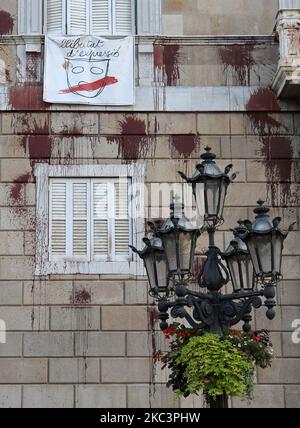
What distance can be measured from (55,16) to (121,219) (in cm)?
413

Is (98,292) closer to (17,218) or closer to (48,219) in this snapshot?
(48,219)

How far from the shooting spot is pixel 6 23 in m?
18.9

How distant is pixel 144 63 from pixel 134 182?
2.28 meters

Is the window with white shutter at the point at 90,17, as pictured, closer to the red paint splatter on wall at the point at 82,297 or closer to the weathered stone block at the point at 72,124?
the weathered stone block at the point at 72,124

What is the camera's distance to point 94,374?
56.6 ft

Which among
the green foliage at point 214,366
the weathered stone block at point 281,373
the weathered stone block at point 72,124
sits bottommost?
the green foliage at point 214,366

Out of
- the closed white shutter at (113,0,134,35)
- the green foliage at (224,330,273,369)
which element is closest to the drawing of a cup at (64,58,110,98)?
the closed white shutter at (113,0,134,35)

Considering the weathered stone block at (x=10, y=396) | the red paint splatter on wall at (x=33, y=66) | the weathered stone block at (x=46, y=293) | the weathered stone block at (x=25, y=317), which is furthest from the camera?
the red paint splatter on wall at (x=33, y=66)

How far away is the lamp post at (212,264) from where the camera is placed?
12.2 m

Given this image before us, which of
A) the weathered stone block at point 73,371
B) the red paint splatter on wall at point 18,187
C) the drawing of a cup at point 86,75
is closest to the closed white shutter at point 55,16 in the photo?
the drawing of a cup at point 86,75

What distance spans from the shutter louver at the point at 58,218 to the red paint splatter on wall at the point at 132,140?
1.23 metres

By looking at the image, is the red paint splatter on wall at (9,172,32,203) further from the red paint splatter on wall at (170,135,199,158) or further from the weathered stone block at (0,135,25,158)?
the red paint splatter on wall at (170,135,199,158)

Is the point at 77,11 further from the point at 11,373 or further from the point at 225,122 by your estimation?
the point at 11,373

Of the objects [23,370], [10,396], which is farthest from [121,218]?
[10,396]
